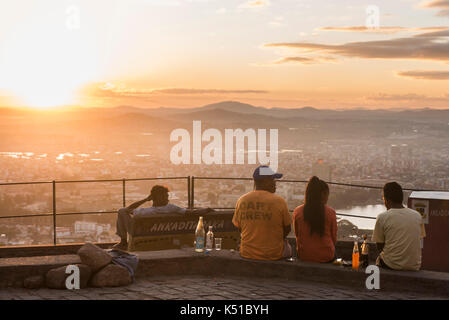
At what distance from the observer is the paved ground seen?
6977mm

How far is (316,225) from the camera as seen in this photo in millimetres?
7789

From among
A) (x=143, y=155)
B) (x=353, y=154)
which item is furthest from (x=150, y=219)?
(x=353, y=154)

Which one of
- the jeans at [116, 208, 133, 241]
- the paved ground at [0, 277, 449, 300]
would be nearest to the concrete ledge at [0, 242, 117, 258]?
the jeans at [116, 208, 133, 241]

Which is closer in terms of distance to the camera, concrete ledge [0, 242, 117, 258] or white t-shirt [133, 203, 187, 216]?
white t-shirt [133, 203, 187, 216]

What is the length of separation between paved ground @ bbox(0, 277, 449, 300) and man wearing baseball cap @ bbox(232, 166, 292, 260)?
450 millimetres

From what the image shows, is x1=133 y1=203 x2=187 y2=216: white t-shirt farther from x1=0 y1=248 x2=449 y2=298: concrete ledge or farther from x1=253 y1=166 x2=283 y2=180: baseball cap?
x1=253 y1=166 x2=283 y2=180: baseball cap

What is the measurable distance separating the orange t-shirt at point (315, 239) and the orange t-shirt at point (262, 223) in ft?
0.54

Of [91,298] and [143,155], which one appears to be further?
[143,155]

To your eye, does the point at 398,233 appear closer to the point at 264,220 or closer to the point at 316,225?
the point at 316,225
